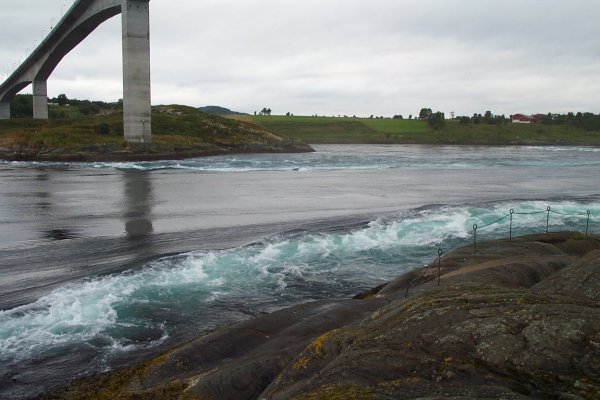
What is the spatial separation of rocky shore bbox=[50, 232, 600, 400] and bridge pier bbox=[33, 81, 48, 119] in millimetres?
105698

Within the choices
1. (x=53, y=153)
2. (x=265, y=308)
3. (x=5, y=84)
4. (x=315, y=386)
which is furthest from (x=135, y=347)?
(x=5, y=84)

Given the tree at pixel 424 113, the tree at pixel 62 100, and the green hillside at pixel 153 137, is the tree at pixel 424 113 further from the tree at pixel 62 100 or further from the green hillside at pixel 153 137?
the tree at pixel 62 100

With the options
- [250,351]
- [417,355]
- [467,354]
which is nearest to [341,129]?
[250,351]

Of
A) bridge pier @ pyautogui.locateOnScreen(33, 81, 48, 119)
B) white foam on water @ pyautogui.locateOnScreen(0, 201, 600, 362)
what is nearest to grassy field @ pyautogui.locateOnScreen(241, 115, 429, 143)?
bridge pier @ pyautogui.locateOnScreen(33, 81, 48, 119)

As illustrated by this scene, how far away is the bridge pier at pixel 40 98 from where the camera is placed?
100 meters

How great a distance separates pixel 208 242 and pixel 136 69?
48.0 m

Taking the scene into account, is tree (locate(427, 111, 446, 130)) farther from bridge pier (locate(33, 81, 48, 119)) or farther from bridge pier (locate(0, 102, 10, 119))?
bridge pier (locate(0, 102, 10, 119))

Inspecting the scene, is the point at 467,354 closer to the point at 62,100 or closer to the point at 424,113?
the point at 62,100

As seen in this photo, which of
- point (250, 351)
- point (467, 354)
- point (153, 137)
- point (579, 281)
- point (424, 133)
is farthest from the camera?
point (424, 133)

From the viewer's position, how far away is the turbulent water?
33.6 feet

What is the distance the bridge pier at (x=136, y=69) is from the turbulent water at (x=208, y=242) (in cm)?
2246

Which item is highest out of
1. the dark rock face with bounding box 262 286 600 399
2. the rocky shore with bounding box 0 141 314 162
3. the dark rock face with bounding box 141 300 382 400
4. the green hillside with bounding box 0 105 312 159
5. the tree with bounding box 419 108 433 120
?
the tree with bounding box 419 108 433 120

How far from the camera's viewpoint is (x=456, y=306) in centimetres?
574

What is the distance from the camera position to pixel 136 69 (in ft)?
200
